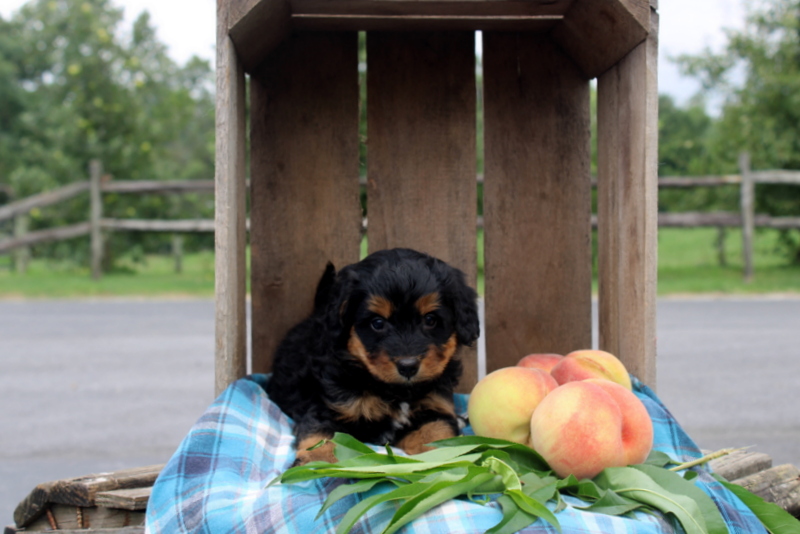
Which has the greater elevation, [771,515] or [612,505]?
[612,505]

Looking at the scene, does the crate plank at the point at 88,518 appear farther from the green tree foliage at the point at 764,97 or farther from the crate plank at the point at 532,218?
the green tree foliage at the point at 764,97

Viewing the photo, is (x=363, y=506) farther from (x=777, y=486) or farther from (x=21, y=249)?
(x=21, y=249)

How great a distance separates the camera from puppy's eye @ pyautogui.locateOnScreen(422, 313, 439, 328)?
2.63 metres

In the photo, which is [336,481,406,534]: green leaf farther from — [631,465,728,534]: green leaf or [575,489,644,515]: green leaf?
[631,465,728,534]: green leaf

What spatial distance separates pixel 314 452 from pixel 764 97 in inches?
664

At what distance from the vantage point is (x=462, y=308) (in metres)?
2.76

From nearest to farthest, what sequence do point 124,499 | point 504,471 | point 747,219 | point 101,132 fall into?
point 504,471 → point 124,499 → point 747,219 → point 101,132

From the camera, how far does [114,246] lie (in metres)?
15.0

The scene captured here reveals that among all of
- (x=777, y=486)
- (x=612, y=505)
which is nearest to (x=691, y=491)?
(x=612, y=505)

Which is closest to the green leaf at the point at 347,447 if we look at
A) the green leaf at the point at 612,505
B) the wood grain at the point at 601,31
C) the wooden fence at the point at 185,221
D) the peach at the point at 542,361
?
the green leaf at the point at 612,505

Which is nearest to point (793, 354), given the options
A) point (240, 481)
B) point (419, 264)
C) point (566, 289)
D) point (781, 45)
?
point (566, 289)

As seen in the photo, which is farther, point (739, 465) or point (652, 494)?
point (739, 465)

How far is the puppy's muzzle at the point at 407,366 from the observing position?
2453 millimetres

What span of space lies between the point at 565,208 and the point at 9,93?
34788 mm
